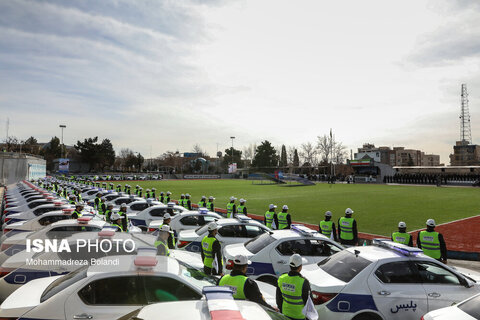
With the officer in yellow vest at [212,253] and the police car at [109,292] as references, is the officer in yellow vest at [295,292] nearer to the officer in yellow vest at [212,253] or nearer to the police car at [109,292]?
the police car at [109,292]

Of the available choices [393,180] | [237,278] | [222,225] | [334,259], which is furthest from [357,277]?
[393,180]

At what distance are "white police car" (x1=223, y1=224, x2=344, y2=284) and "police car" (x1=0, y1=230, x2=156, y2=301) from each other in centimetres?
234

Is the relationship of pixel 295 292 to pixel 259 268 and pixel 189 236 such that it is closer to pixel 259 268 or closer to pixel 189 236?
pixel 259 268

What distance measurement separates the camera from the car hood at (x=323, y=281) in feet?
16.4

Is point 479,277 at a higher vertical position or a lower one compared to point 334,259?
lower

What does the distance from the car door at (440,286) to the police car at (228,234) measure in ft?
14.1

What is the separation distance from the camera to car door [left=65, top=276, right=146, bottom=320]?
12.6ft

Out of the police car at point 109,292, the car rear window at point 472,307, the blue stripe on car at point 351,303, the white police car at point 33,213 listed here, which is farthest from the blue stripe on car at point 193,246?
the car rear window at point 472,307

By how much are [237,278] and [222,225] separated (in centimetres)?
505

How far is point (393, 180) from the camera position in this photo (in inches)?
2329

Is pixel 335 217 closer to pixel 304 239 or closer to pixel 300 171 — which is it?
pixel 304 239

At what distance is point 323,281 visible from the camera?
17.3ft

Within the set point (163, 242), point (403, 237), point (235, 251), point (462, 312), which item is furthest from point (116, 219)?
point (462, 312)

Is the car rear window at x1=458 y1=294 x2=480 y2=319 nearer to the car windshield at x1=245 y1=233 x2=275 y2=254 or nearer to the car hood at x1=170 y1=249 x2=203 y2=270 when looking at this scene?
the car windshield at x1=245 y1=233 x2=275 y2=254
